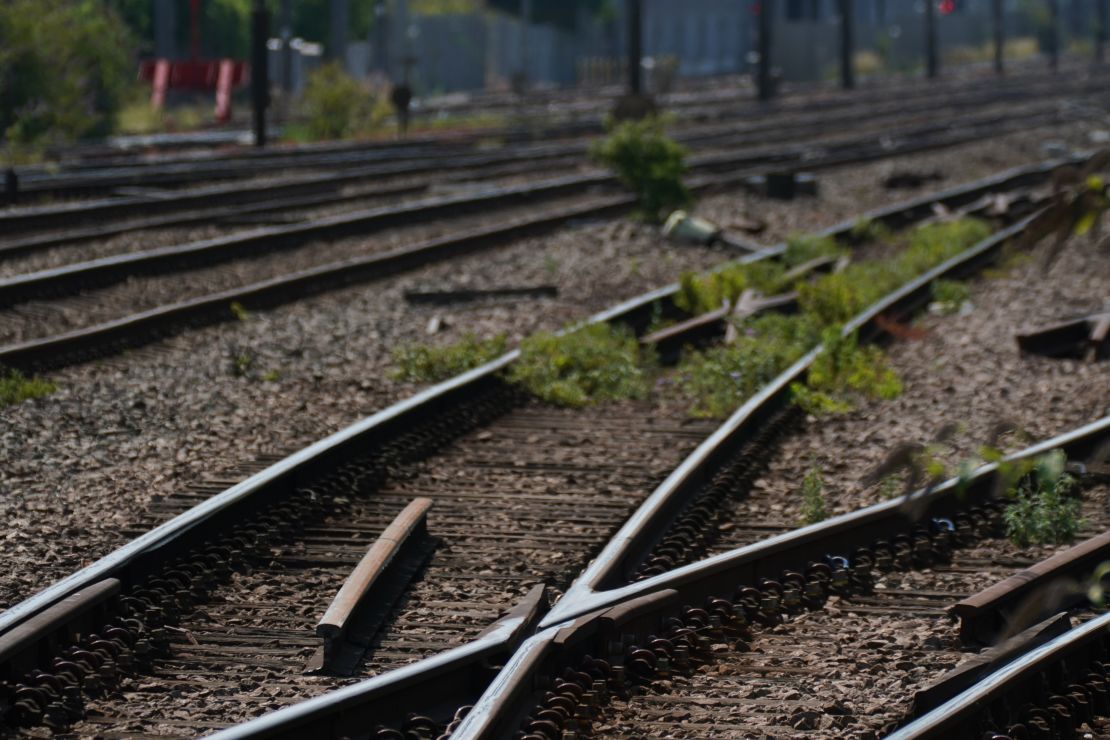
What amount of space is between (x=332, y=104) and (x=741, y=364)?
2504 centimetres

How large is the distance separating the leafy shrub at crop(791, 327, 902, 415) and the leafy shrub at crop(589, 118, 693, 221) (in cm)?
736

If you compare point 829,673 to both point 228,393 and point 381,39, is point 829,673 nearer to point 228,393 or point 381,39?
point 228,393

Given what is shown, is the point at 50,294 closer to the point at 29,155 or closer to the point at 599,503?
the point at 599,503

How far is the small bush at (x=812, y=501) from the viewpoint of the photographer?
23.6 ft

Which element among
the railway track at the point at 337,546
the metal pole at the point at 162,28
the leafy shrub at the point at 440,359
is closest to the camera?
the railway track at the point at 337,546

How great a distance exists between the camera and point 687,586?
5824 millimetres

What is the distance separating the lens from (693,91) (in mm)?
58375

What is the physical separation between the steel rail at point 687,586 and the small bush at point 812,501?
26 cm

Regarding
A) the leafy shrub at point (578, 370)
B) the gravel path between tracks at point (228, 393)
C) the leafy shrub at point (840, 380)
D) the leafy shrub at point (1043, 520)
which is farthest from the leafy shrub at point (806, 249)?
the leafy shrub at point (1043, 520)

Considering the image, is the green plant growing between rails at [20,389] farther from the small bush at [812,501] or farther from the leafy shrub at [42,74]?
the leafy shrub at [42,74]

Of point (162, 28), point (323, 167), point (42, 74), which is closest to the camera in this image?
point (323, 167)

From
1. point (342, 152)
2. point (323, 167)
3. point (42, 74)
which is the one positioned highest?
point (42, 74)

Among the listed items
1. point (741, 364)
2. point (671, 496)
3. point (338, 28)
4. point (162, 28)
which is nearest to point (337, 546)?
point (671, 496)

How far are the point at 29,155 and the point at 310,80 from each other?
32.2 ft
